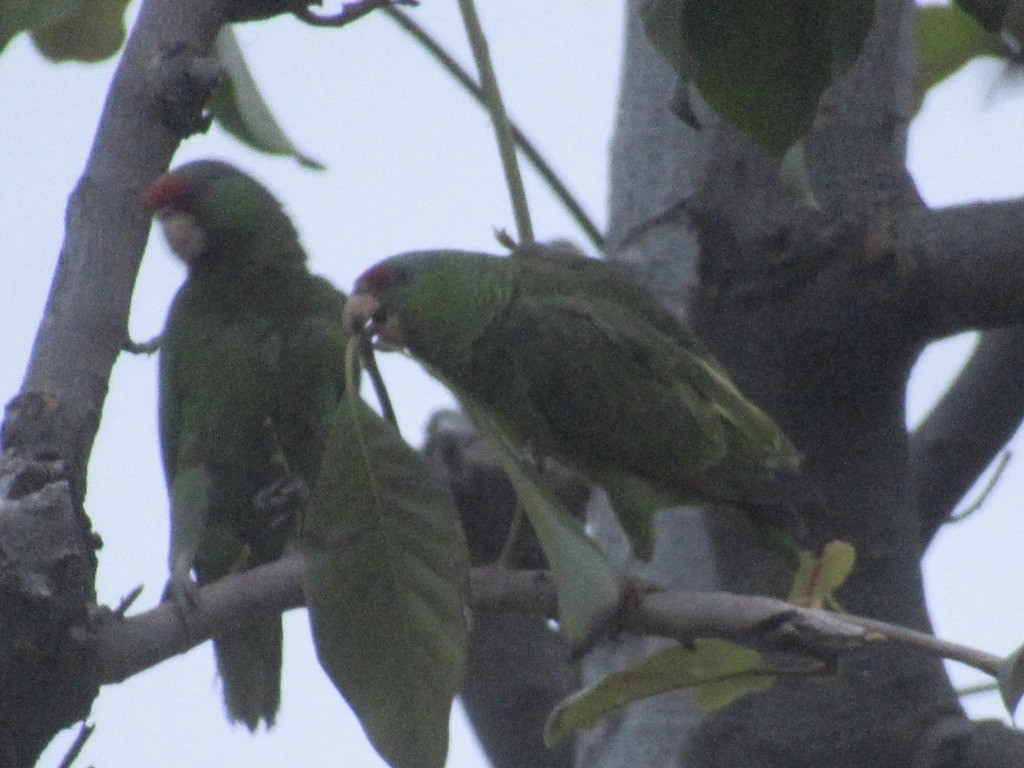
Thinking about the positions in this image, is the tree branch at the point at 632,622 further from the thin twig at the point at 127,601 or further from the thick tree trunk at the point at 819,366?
the thick tree trunk at the point at 819,366

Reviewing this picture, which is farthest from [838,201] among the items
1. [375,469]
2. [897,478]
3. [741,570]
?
[375,469]

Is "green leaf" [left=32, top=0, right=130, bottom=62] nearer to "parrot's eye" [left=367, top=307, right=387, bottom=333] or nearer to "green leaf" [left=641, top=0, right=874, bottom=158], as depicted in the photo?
"parrot's eye" [left=367, top=307, right=387, bottom=333]

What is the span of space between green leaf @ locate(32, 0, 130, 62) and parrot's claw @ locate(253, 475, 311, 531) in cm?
64

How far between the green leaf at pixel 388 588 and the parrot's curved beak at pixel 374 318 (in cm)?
68

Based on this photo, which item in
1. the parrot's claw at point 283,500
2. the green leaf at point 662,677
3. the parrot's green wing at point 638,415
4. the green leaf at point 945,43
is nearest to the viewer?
the green leaf at point 662,677

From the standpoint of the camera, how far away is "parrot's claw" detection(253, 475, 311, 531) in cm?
194

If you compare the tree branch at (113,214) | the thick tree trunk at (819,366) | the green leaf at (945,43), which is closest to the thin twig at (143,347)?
the tree branch at (113,214)

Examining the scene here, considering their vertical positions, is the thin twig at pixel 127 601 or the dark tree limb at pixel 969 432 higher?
the thin twig at pixel 127 601

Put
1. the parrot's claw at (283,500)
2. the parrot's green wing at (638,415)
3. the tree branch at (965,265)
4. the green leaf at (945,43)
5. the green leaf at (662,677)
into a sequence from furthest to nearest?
the green leaf at (945,43)
the parrot's claw at (283,500)
the parrot's green wing at (638,415)
the tree branch at (965,265)
the green leaf at (662,677)

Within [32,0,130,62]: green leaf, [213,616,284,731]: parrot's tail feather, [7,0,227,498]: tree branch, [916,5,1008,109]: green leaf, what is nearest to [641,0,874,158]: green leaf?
[7,0,227,498]: tree branch

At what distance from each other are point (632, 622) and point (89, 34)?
1274 millimetres

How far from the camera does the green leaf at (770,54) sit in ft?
3.40

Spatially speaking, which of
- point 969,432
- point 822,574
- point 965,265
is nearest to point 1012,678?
point 822,574

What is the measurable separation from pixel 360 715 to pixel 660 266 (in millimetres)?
970
